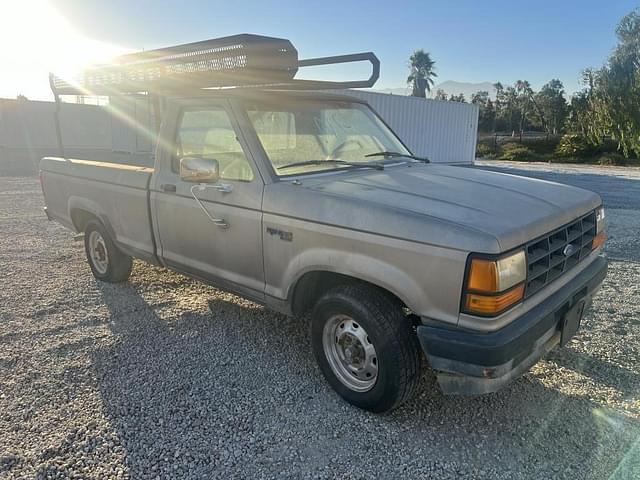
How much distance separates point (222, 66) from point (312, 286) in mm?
2002

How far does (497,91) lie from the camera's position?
6806cm

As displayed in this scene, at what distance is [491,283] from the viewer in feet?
7.64

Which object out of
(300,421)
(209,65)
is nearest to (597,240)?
(300,421)

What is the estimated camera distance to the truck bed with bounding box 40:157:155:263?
171 inches

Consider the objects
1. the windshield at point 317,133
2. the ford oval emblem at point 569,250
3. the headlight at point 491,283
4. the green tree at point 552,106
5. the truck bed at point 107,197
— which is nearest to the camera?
the headlight at point 491,283

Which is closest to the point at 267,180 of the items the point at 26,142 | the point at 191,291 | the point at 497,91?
the point at 191,291

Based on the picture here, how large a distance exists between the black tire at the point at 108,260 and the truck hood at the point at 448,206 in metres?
2.87

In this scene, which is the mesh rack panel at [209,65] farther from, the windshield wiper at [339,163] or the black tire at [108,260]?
the black tire at [108,260]

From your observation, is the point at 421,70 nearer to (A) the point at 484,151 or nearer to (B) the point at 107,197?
(A) the point at 484,151

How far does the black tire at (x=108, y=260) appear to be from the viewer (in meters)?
5.10

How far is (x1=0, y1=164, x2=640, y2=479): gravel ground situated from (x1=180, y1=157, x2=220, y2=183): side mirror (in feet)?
4.74

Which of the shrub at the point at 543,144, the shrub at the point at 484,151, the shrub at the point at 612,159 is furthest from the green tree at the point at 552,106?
the shrub at the point at 612,159

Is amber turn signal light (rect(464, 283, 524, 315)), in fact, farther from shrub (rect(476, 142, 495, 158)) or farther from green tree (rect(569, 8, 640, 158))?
shrub (rect(476, 142, 495, 158))

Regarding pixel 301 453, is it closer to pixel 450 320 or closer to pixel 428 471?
pixel 428 471
